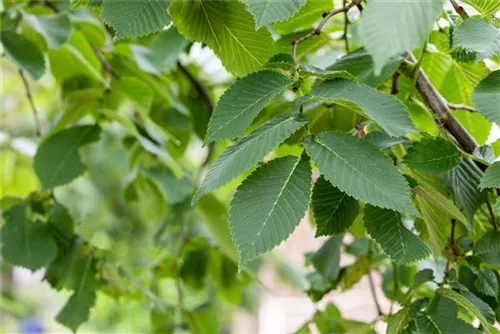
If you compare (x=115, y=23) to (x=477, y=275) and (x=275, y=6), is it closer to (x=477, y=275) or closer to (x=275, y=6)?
(x=275, y=6)

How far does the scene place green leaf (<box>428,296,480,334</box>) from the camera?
0.41 m

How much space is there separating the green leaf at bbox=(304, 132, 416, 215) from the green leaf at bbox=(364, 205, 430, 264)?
0.20 ft

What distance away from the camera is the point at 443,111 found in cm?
49

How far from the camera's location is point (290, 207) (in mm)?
345


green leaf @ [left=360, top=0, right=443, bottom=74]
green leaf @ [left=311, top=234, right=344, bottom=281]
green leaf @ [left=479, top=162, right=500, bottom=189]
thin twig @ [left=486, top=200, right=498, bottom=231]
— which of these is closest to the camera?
green leaf @ [left=360, top=0, right=443, bottom=74]

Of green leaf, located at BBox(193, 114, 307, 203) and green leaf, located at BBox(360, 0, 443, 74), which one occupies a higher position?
green leaf, located at BBox(360, 0, 443, 74)

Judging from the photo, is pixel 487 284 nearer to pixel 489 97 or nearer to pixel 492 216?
pixel 492 216

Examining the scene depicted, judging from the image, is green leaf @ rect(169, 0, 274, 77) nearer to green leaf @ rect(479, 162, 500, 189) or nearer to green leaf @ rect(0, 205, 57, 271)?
green leaf @ rect(479, 162, 500, 189)

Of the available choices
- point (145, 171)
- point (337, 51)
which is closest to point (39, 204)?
point (145, 171)

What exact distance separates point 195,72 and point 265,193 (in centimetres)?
70

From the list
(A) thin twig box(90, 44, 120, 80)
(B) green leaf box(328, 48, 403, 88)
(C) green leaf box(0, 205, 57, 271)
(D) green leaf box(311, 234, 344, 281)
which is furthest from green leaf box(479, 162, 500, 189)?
(A) thin twig box(90, 44, 120, 80)

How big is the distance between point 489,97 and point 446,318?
5.3 inches

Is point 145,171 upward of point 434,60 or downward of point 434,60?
downward

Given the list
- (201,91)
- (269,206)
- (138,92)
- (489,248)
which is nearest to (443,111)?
(489,248)
